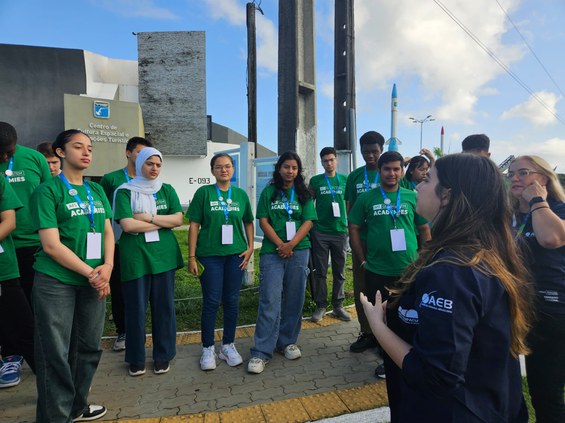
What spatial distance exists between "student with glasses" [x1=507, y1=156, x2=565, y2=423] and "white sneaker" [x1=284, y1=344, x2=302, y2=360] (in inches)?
81.6

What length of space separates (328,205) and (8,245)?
131 inches

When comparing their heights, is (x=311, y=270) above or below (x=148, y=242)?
below

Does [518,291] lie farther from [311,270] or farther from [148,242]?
[311,270]

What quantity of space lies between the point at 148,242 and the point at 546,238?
2.97m

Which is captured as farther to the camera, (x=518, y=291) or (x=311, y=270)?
(x=311, y=270)

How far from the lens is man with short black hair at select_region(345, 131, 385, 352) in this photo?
396cm

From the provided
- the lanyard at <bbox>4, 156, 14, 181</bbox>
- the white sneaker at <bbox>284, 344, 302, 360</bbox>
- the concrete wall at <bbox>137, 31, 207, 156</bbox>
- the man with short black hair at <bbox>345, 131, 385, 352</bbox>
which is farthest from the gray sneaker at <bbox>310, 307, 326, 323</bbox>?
Result: the concrete wall at <bbox>137, 31, 207, 156</bbox>

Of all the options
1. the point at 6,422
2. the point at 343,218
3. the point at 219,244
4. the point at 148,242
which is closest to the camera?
the point at 6,422

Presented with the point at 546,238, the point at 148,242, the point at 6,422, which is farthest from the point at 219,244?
the point at 546,238

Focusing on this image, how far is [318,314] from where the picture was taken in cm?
485

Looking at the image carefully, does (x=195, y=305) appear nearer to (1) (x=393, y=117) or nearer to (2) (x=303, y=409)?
(2) (x=303, y=409)

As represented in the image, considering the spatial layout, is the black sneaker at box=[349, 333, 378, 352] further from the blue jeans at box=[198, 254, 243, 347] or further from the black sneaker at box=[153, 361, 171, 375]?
the black sneaker at box=[153, 361, 171, 375]

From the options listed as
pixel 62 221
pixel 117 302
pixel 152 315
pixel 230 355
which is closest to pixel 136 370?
pixel 152 315

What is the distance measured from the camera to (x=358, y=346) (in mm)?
3934
